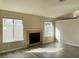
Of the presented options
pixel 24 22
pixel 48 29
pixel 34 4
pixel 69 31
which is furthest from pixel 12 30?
pixel 69 31

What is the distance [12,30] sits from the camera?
5.29 m

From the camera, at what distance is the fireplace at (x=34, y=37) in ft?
20.0

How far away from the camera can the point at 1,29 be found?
4727 millimetres

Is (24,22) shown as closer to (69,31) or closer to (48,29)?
(48,29)

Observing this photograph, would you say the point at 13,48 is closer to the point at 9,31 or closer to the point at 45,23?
the point at 9,31

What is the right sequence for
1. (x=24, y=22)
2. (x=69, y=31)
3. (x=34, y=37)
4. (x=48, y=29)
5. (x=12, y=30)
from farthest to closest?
(x=48, y=29)
(x=69, y=31)
(x=34, y=37)
(x=24, y=22)
(x=12, y=30)

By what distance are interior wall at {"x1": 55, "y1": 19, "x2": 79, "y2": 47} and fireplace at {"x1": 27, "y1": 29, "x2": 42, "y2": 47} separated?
197 centimetres

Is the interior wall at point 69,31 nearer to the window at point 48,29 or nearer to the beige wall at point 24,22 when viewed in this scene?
the window at point 48,29

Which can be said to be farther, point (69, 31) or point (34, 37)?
point (69, 31)

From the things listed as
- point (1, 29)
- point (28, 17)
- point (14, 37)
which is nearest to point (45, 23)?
point (28, 17)

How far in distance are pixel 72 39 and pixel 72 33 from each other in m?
0.45

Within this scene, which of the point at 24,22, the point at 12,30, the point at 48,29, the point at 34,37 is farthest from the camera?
the point at 48,29

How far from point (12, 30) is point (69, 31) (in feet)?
13.9

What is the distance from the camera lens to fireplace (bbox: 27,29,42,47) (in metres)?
6.11
